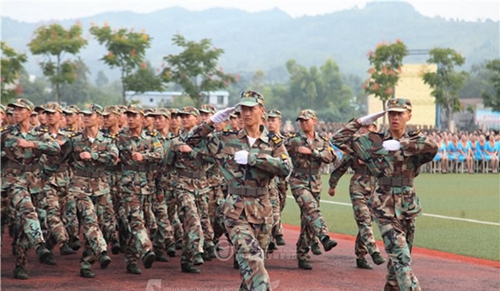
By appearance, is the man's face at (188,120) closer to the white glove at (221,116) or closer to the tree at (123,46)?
the white glove at (221,116)

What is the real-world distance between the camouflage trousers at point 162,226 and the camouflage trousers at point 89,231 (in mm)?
1463

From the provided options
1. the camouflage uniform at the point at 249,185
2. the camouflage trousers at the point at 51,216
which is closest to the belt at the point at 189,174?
the camouflage trousers at the point at 51,216

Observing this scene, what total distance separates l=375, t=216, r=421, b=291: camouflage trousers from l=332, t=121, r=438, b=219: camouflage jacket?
0.09m

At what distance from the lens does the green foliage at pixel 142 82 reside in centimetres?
3834

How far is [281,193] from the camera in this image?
47.4ft

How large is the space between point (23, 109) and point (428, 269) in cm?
586

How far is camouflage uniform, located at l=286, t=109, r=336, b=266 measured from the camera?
Answer: 12250mm

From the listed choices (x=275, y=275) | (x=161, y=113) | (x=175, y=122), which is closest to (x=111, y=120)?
(x=161, y=113)

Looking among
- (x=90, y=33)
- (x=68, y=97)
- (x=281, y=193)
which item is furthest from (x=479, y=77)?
(x=281, y=193)

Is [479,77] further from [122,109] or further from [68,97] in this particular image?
[122,109]

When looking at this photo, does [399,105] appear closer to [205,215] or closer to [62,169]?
[205,215]

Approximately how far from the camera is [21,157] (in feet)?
37.5

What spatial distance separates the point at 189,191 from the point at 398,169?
3829 millimetres

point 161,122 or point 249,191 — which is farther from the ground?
point 161,122
